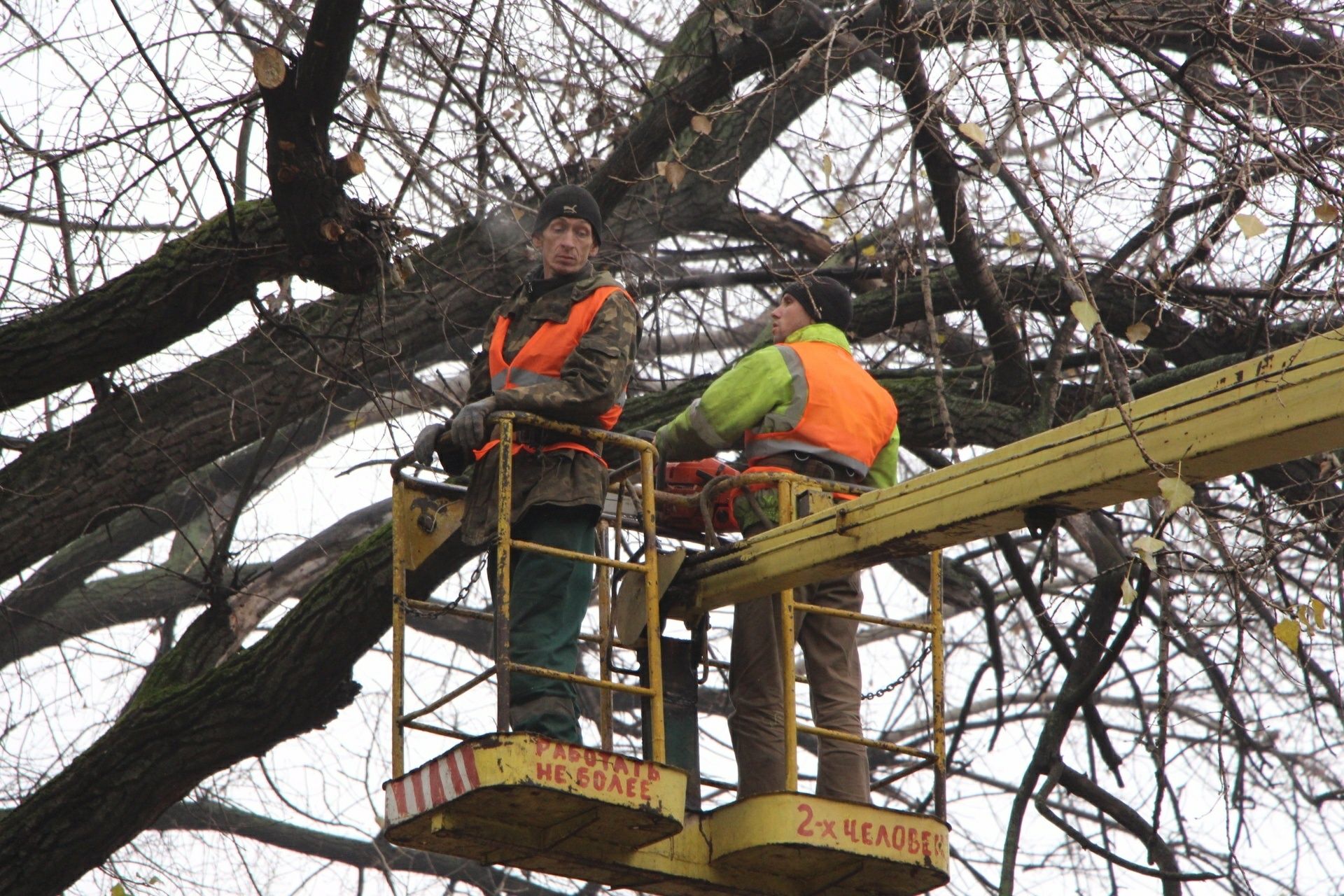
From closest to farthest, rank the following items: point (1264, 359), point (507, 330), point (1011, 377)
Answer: point (1264, 359) < point (507, 330) < point (1011, 377)

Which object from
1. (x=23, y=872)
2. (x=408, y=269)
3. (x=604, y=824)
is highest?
(x=408, y=269)

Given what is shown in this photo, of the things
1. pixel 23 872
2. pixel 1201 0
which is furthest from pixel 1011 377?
pixel 23 872

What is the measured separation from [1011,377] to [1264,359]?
425 cm

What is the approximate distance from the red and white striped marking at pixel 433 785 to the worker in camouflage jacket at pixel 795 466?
1.19 metres

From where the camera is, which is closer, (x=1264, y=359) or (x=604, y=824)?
(x=1264, y=359)

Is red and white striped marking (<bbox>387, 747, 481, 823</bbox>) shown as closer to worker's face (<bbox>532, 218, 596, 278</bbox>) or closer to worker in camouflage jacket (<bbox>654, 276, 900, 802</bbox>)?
worker in camouflage jacket (<bbox>654, 276, 900, 802</bbox>)

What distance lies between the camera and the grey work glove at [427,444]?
17.8ft

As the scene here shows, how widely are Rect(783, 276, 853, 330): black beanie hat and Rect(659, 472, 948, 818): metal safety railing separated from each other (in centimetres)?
76

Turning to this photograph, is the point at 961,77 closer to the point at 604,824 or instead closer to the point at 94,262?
the point at 604,824

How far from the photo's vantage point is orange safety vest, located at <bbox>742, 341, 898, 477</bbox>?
19.7 ft

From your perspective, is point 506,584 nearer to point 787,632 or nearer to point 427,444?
point 427,444

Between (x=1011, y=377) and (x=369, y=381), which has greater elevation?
(x=1011, y=377)

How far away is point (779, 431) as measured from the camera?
6.02 m

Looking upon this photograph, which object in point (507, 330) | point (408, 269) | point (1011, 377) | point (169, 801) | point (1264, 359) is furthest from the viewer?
point (1011, 377)
